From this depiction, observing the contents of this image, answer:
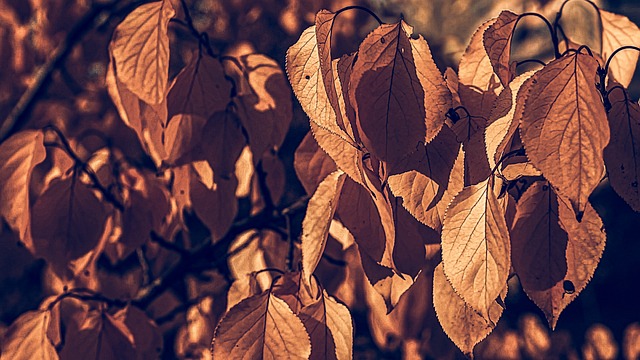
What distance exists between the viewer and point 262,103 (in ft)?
3.05

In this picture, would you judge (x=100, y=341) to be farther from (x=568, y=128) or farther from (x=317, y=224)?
(x=568, y=128)

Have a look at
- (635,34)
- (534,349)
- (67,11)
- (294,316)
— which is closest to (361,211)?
(294,316)

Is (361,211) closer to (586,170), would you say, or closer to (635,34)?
(586,170)

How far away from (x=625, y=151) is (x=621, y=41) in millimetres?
297

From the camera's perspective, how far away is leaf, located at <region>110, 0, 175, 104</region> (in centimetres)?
80

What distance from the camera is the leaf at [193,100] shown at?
0.88 metres

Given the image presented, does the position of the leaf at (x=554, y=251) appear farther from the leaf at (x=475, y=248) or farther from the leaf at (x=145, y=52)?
the leaf at (x=145, y=52)

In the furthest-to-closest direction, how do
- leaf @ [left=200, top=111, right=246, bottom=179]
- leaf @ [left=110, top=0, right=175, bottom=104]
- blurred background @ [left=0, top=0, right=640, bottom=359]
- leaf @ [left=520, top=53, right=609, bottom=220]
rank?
blurred background @ [left=0, top=0, right=640, bottom=359]
leaf @ [left=200, top=111, right=246, bottom=179]
leaf @ [left=110, top=0, right=175, bottom=104]
leaf @ [left=520, top=53, right=609, bottom=220]

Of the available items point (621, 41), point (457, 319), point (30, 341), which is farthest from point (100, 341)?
point (621, 41)

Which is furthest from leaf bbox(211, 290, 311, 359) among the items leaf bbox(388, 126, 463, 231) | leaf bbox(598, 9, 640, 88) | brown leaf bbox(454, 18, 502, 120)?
leaf bbox(598, 9, 640, 88)

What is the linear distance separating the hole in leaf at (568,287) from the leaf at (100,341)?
0.52 meters

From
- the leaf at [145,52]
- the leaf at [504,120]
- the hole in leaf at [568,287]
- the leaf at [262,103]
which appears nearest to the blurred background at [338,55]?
Answer: the leaf at [262,103]

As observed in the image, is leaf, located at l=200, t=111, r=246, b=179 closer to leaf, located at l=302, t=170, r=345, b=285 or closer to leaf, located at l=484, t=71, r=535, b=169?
leaf, located at l=302, t=170, r=345, b=285

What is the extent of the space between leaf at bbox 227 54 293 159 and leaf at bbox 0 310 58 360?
0.32 metres
